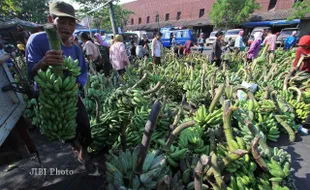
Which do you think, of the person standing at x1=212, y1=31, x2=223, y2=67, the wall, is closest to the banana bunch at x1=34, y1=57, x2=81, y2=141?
the person standing at x1=212, y1=31, x2=223, y2=67

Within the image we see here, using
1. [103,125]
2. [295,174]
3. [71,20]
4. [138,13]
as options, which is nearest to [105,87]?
[103,125]

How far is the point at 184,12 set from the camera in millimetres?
36844

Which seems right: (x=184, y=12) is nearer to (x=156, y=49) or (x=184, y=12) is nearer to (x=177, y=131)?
(x=156, y=49)

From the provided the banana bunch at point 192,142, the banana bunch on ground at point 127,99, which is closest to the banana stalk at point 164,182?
the banana bunch at point 192,142

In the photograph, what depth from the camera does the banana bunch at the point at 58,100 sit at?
1.53 m

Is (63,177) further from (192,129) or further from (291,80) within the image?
(291,80)

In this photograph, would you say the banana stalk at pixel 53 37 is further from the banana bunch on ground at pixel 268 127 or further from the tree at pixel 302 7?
the tree at pixel 302 7

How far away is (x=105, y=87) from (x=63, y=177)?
1999 millimetres

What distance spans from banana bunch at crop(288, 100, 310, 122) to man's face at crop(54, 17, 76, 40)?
165 inches

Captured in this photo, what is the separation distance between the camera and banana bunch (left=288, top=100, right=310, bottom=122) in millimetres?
3771

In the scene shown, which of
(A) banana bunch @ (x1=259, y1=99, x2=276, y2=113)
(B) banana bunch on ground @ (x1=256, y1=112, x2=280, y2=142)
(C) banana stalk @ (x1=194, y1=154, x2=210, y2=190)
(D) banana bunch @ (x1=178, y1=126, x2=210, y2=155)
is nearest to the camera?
(C) banana stalk @ (x1=194, y1=154, x2=210, y2=190)

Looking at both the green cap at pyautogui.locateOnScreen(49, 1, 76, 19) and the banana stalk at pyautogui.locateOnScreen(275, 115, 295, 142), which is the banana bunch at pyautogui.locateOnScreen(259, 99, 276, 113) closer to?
the banana stalk at pyautogui.locateOnScreen(275, 115, 295, 142)

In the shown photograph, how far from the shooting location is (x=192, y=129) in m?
2.29

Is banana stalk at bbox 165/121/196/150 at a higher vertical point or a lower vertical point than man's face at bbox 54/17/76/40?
lower
